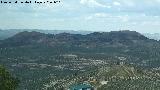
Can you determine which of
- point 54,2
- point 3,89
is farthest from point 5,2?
point 3,89

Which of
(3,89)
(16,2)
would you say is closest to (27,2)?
(16,2)

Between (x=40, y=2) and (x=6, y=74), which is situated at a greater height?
(x=40, y=2)

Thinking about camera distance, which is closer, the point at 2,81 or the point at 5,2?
the point at 5,2

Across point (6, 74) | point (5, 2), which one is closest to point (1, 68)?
point (6, 74)

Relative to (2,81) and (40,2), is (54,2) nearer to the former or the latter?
(40,2)

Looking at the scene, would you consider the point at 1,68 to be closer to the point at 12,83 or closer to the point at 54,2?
the point at 12,83

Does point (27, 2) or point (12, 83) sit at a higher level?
point (27, 2)

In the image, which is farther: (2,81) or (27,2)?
(2,81)
